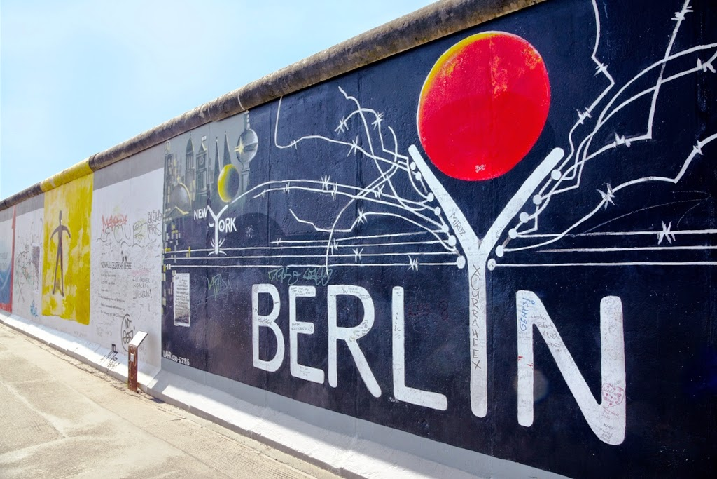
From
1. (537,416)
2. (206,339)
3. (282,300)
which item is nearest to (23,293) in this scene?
(206,339)

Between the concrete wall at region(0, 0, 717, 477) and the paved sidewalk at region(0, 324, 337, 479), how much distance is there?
588 mm

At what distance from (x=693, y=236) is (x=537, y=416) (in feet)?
5.14

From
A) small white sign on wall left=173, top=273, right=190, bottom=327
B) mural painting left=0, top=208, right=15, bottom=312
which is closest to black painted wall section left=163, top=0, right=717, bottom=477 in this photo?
small white sign on wall left=173, top=273, right=190, bottom=327

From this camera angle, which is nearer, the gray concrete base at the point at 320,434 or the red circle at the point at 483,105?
the red circle at the point at 483,105

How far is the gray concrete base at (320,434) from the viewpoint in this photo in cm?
425

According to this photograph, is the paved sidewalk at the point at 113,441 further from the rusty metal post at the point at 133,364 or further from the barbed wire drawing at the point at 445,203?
the barbed wire drawing at the point at 445,203

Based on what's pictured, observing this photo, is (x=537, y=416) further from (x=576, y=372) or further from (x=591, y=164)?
(x=591, y=164)

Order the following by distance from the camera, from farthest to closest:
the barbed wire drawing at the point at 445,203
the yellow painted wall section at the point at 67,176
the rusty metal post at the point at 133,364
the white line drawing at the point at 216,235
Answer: the yellow painted wall section at the point at 67,176 < the rusty metal post at the point at 133,364 < the white line drawing at the point at 216,235 < the barbed wire drawing at the point at 445,203

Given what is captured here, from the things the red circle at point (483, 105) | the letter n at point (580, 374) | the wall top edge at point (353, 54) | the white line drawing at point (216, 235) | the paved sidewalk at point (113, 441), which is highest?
the wall top edge at point (353, 54)

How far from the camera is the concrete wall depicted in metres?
3.22

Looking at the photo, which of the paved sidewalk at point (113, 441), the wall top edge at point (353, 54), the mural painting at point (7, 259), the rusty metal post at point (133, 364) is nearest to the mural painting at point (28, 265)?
the mural painting at point (7, 259)

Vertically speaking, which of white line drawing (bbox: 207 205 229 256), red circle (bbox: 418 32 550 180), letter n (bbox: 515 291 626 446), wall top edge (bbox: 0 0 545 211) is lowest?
letter n (bbox: 515 291 626 446)

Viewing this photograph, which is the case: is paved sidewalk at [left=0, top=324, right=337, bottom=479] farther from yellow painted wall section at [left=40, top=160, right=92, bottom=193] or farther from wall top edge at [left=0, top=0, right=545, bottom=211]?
yellow painted wall section at [left=40, top=160, right=92, bottom=193]

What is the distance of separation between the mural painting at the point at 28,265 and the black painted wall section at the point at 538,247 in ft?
42.6
